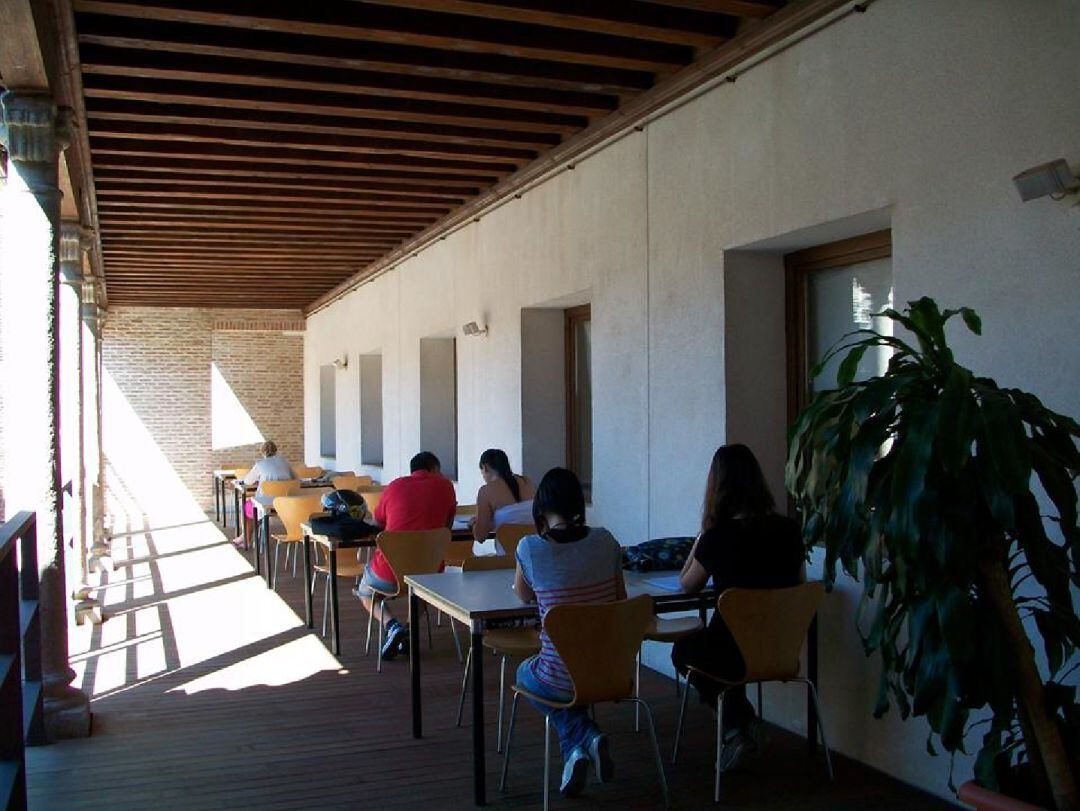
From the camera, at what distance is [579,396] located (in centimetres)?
791

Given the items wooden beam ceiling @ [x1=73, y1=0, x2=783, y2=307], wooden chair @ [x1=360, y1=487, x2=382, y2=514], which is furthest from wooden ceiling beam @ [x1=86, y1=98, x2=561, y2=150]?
wooden chair @ [x1=360, y1=487, x2=382, y2=514]

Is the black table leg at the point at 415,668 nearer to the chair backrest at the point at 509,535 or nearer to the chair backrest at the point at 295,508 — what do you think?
the chair backrest at the point at 509,535

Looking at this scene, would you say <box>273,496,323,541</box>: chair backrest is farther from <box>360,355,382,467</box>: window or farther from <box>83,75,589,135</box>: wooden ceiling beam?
<box>360,355,382,467</box>: window

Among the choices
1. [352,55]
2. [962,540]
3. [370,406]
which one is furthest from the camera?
[370,406]

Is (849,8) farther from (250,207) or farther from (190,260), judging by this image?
(190,260)

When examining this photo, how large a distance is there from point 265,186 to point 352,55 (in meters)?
3.14

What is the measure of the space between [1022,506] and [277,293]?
13.9 meters

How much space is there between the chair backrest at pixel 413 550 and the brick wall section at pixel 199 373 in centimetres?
1242

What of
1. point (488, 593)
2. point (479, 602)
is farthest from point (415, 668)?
point (479, 602)

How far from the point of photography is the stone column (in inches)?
195

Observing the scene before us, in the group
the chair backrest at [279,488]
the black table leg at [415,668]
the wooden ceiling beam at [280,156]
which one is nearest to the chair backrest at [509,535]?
the black table leg at [415,668]

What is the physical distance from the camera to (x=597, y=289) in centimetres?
664

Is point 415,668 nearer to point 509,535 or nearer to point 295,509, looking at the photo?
point 509,535

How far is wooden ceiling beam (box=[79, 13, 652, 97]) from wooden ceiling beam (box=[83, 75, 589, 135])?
20.2 inches
